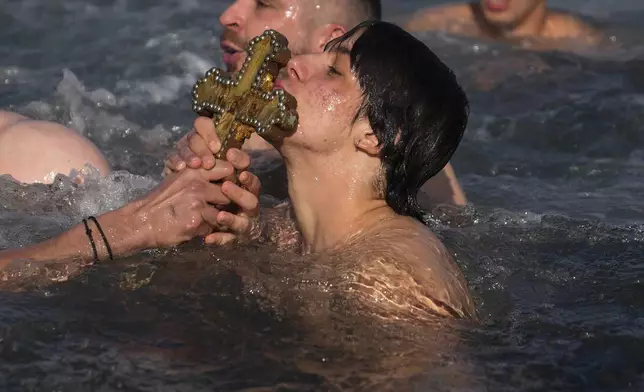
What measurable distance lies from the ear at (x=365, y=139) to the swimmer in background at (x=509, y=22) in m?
6.24

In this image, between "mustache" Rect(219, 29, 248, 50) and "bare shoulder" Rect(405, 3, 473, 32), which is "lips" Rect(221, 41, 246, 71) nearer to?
"mustache" Rect(219, 29, 248, 50)

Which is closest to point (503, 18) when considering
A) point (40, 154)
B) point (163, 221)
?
point (40, 154)

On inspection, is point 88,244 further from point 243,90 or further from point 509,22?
point 509,22

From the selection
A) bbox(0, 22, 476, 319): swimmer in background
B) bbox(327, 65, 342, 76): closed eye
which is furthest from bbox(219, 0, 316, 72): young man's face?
bbox(327, 65, 342, 76): closed eye

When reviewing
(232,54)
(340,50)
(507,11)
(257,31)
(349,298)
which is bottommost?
(507,11)

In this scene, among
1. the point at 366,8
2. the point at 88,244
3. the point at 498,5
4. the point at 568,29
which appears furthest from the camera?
the point at 568,29

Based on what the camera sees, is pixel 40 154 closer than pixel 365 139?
No

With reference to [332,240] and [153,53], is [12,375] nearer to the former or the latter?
[332,240]

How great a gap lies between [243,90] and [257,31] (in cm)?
152

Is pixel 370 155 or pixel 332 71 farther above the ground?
pixel 332 71

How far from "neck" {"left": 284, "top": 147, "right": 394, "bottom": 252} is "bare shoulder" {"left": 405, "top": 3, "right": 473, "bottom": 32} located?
6.27m

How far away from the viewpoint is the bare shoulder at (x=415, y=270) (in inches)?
154

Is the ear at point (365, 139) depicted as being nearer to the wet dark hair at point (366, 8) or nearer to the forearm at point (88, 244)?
the forearm at point (88, 244)

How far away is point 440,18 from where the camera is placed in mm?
10547
